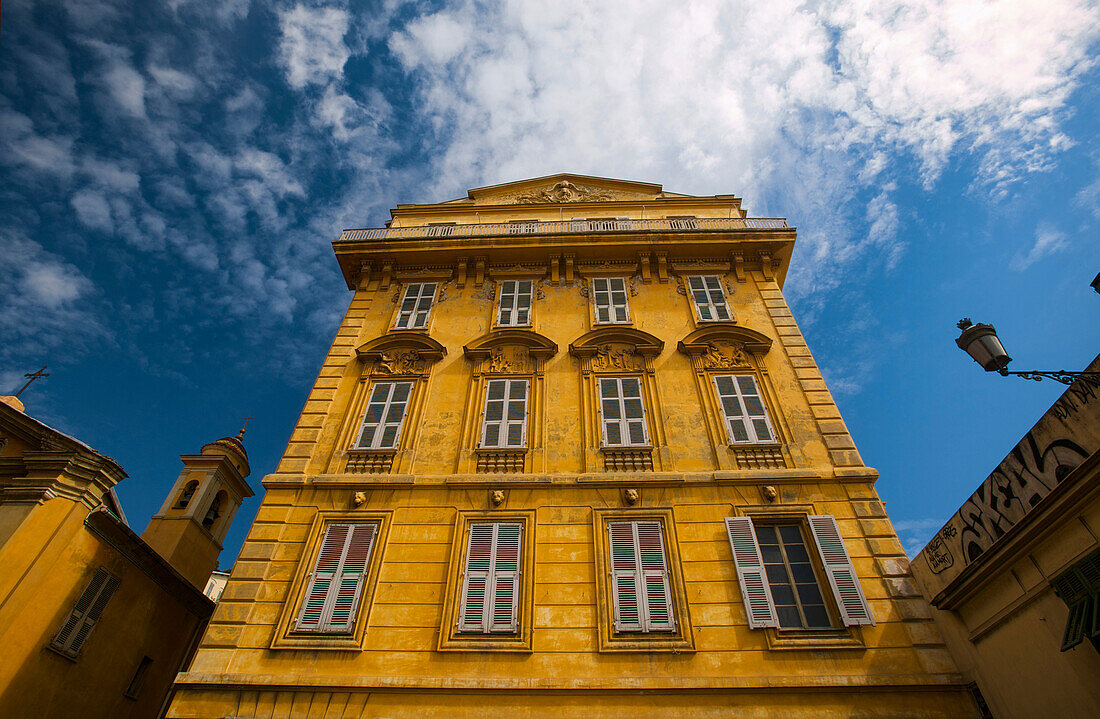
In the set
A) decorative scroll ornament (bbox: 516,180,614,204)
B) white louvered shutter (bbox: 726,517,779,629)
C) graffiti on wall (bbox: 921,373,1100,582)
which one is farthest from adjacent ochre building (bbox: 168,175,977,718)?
decorative scroll ornament (bbox: 516,180,614,204)

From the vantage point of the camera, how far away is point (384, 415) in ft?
42.2

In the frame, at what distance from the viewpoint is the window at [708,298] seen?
48.0 ft

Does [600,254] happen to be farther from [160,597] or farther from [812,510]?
[160,597]

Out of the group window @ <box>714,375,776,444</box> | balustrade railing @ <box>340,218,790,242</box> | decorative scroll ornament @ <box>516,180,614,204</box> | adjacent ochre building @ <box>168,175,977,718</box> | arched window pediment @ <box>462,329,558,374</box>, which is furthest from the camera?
decorative scroll ornament @ <box>516,180,614,204</box>

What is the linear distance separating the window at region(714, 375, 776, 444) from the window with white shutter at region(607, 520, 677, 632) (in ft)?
9.07

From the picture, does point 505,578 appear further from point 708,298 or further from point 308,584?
point 708,298

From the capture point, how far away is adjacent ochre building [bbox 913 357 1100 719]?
6.95 meters

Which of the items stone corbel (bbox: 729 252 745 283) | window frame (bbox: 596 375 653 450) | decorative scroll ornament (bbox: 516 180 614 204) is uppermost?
decorative scroll ornament (bbox: 516 180 614 204)

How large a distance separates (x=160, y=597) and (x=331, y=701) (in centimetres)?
792

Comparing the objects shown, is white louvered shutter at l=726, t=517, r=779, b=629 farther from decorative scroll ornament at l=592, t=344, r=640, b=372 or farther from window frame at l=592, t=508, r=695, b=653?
decorative scroll ornament at l=592, t=344, r=640, b=372

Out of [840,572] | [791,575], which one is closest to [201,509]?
[791,575]

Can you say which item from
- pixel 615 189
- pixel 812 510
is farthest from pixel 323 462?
pixel 615 189

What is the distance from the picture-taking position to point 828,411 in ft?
40.5

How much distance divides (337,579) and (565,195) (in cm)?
1361
